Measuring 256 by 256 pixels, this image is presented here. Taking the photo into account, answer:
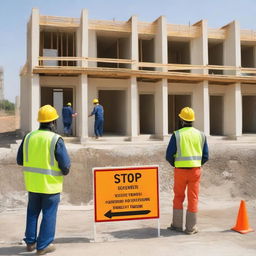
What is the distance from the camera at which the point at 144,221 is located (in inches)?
302

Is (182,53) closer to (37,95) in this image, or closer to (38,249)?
(37,95)

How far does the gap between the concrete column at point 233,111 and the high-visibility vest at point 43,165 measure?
17389 millimetres

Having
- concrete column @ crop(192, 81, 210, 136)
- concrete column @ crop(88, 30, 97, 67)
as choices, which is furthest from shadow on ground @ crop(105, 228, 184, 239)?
concrete column @ crop(192, 81, 210, 136)

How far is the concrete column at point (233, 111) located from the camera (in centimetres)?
2042

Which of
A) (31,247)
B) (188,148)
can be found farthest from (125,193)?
(31,247)

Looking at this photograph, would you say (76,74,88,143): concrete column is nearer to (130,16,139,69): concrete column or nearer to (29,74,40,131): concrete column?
(29,74,40,131): concrete column

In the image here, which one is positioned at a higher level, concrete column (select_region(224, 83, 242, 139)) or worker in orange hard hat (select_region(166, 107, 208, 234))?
concrete column (select_region(224, 83, 242, 139))

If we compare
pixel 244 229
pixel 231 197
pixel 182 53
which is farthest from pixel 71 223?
pixel 182 53

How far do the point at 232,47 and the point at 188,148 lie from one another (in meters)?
16.7

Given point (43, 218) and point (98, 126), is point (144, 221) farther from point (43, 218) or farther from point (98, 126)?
point (98, 126)

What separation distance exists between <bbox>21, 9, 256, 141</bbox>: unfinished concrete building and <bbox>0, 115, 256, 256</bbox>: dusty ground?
2.93 meters

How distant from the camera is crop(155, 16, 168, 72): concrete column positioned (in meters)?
18.8

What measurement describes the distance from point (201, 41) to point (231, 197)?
11.8m

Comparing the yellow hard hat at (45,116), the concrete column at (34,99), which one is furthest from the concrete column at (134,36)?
the yellow hard hat at (45,116)
